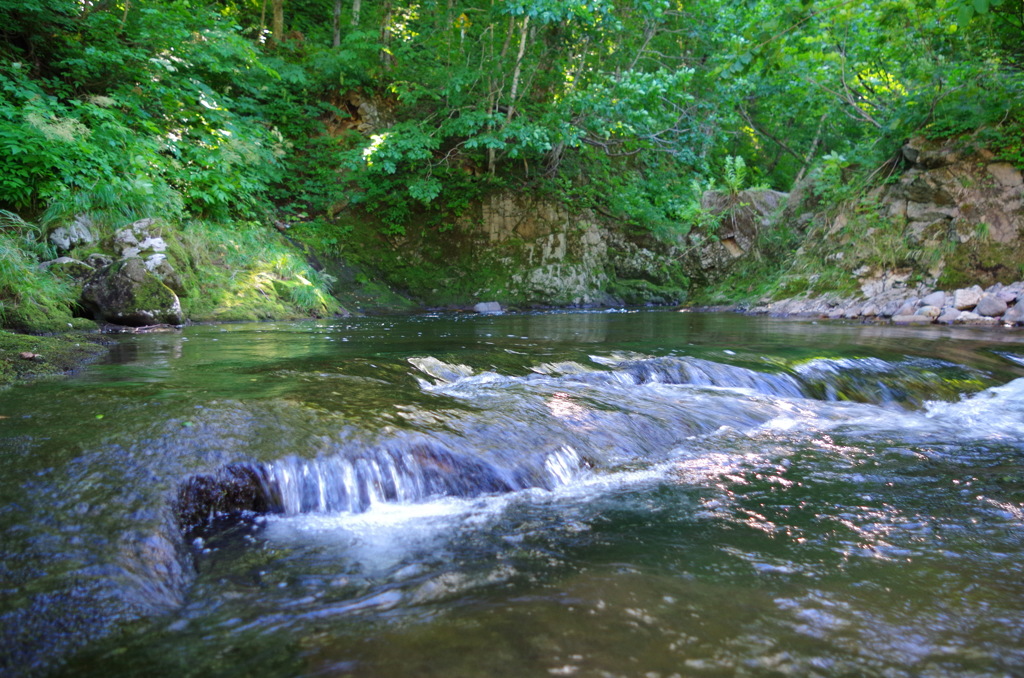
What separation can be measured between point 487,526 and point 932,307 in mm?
10997

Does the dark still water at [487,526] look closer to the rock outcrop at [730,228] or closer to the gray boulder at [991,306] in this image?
the gray boulder at [991,306]

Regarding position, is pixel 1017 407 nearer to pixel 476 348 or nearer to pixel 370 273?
pixel 476 348

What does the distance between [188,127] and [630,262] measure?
10517mm

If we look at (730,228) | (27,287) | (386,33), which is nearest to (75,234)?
(27,287)

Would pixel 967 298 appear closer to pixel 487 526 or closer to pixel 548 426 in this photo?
pixel 548 426

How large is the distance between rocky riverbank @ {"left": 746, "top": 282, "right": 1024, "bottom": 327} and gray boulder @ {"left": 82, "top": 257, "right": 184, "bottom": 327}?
11256 mm

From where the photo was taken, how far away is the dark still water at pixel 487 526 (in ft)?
5.85

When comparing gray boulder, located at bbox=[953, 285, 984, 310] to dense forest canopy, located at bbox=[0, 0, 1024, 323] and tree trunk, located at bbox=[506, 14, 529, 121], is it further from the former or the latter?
tree trunk, located at bbox=[506, 14, 529, 121]

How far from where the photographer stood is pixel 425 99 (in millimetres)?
14781

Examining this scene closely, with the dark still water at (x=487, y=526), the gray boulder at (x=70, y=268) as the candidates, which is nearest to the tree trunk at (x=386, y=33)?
the gray boulder at (x=70, y=268)

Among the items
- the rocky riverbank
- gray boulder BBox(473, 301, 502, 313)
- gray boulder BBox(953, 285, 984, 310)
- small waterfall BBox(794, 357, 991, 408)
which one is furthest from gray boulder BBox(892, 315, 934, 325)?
gray boulder BBox(473, 301, 502, 313)

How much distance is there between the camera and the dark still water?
1.78m

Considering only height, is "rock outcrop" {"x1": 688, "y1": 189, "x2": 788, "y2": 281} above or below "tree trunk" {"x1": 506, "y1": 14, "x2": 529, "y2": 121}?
below

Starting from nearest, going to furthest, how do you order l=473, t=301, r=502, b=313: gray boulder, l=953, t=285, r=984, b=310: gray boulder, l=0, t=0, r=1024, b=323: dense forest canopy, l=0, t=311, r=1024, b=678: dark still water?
l=0, t=311, r=1024, b=678: dark still water → l=0, t=0, r=1024, b=323: dense forest canopy → l=953, t=285, r=984, b=310: gray boulder → l=473, t=301, r=502, b=313: gray boulder
